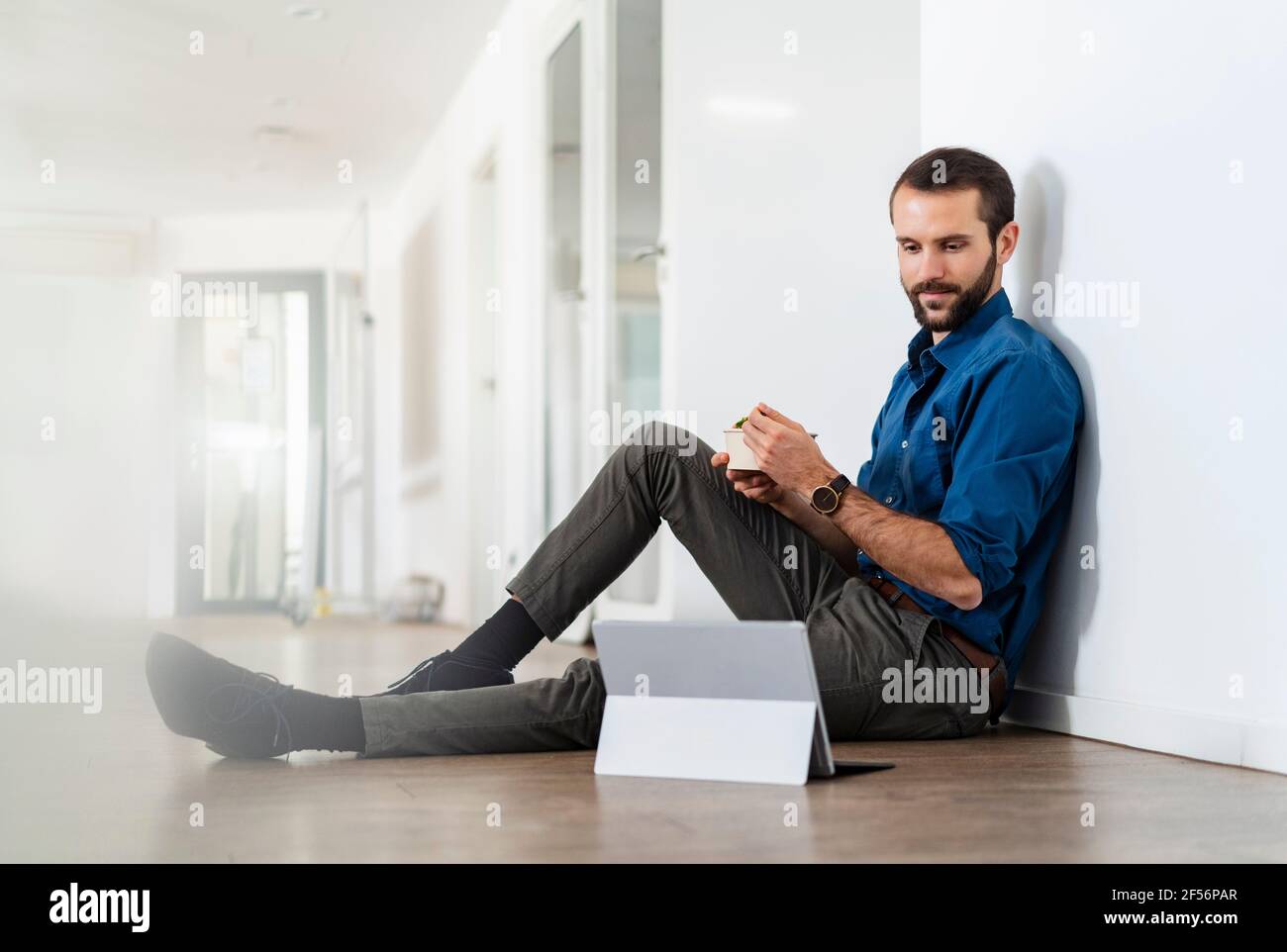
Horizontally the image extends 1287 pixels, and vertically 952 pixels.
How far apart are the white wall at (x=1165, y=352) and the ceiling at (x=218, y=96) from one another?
3710 millimetres

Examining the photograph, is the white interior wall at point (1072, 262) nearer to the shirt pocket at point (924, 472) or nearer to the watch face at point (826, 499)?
the shirt pocket at point (924, 472)

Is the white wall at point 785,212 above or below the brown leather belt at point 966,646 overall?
above

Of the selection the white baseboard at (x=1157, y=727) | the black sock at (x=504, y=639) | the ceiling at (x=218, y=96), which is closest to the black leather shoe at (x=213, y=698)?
the black sock at (x=504, y=639)

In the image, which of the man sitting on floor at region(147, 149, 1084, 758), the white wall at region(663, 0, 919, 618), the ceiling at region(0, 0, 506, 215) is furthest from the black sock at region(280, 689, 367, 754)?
the ceiling at region(0, 0, 506, 215)

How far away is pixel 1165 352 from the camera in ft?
6.52

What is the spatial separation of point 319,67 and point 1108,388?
4.79m

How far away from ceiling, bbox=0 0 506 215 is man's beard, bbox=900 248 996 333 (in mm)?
3767

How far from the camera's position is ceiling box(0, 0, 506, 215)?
5.45m

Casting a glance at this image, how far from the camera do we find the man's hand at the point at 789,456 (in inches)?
77.7

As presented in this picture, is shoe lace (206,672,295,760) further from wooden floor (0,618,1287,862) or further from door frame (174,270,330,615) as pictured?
door frame (174,270,330,615)

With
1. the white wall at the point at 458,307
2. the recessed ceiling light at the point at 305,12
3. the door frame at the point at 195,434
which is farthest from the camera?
the door frame at the point at 195,434

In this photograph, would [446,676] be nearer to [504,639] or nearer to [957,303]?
[504,639]
